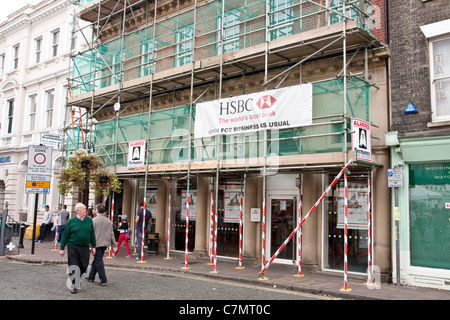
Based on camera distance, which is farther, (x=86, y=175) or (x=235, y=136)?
(x=86, y=175)

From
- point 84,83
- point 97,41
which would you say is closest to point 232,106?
point 84,83

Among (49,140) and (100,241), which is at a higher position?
(49,140)

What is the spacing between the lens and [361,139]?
408 inches

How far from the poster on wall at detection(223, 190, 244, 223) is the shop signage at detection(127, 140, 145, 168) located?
3275mm

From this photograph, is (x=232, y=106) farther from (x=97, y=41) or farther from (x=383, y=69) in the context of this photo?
(x=97, y=41)

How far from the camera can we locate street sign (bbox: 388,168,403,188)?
10.6m

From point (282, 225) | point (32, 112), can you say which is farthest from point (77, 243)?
point (32, 112)

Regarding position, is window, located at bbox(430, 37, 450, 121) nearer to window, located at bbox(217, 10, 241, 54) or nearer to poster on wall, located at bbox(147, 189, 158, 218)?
window, located at bbox(217, 10, 241, 54)

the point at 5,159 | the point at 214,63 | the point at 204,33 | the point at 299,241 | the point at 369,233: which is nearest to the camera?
the point at 369,233

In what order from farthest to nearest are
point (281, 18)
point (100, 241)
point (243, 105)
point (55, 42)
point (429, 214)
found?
1. point (55, 42)
2. point (281, 18)
3. point (243, 105)
4. point (429, 214)
5. point (100, 241)

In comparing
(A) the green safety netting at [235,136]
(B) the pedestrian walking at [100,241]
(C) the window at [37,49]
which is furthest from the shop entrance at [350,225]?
(C) the window at [37,49]

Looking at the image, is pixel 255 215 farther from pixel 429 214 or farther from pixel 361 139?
pixel 429 214

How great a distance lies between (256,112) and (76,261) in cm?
632
